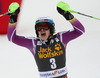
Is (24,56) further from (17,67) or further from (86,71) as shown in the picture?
(86,71)

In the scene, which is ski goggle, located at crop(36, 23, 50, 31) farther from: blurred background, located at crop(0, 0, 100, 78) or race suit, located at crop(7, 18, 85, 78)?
blurred background, located at crop(0, 0, 100, 78)

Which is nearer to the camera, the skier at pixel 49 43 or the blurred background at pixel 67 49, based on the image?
the skier at pixel 49 43

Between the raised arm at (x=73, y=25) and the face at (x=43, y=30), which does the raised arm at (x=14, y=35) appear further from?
the raised arm at (x=73, y=25)

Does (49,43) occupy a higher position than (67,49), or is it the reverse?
(49,43)

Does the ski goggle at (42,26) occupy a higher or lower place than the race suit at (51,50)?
higher

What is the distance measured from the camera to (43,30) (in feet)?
7.29

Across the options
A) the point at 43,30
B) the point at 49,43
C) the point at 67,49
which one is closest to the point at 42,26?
the point at 43,30

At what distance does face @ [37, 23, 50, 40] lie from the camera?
2.22 m

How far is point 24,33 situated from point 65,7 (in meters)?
2.19

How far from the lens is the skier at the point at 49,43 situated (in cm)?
→ 224

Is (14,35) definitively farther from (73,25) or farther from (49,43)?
(73,25)

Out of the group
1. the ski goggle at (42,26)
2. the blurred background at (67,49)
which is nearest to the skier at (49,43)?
the ski goggle at (42,26)

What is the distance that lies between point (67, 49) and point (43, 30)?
5.21ft

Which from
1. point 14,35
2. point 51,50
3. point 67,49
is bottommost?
point 67,49
